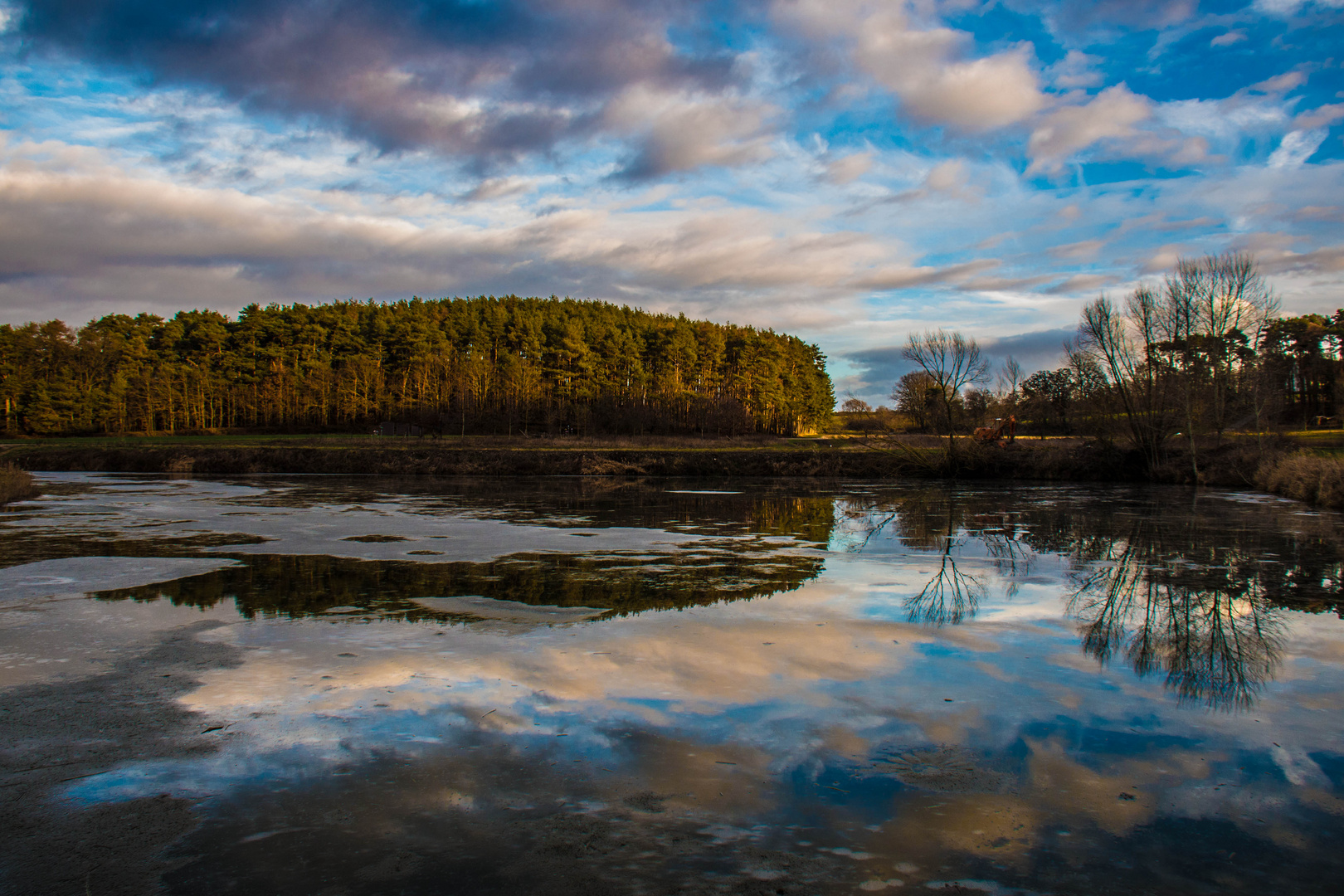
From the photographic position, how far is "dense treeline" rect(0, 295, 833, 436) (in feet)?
194

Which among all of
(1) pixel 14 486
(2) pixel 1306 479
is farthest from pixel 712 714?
(2) pixel 1306 479

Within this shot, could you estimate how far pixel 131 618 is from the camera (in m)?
6.55

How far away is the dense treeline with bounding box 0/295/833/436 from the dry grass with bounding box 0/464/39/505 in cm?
3629

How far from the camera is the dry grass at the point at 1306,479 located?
17.0 meters

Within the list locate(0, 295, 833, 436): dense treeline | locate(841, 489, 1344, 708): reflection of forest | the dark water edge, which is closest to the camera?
locate(841, 489, 1344, 708): reflection of forest

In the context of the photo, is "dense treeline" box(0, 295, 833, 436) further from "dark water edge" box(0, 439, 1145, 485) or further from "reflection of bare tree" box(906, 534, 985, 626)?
"reflection of bare tree" box(906, 534, 985, 626)

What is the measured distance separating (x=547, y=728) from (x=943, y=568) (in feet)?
22.1

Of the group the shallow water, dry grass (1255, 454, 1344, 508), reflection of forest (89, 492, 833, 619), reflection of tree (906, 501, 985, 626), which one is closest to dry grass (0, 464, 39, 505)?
the shallow water

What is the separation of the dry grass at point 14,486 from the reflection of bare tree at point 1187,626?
19853mm

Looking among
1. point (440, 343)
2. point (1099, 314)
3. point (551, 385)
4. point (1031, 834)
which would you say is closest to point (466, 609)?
point (1031, 834)

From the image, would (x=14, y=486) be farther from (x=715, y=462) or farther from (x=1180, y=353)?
(x=1180, y=353)

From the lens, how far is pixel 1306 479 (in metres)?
18.9

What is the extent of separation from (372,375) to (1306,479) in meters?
62.1

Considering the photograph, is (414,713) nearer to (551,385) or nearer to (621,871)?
(621,871)
